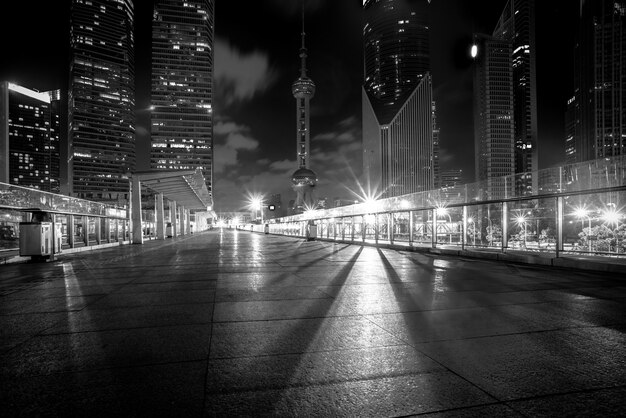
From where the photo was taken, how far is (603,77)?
133250mm

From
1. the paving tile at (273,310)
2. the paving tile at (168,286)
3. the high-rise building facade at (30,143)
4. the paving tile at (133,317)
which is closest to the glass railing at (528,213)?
the paving tile at (273,310)

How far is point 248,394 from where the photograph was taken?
226cm

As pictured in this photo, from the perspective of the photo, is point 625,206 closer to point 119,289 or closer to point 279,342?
point 279,342

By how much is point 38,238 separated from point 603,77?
171 metres

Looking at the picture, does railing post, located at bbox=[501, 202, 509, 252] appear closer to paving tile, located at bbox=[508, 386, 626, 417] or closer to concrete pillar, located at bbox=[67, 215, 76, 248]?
paving tile, located at bbox=[508, 386, 626, 417]

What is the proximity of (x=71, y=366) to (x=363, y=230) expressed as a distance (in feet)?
59.5

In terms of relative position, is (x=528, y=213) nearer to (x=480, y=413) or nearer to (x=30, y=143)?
(x=480, y=413)

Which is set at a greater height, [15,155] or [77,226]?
[15,155]

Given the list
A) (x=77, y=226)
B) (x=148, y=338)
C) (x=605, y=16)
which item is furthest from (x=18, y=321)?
(x=605, y=16)

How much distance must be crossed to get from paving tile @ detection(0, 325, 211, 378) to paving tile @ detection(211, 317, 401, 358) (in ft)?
0.63

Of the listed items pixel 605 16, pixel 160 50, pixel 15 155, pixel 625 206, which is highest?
pixel 160 50

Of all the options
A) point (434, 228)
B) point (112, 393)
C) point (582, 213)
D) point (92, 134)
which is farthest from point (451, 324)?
point (92, 134)

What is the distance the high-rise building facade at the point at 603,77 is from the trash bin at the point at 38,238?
159m

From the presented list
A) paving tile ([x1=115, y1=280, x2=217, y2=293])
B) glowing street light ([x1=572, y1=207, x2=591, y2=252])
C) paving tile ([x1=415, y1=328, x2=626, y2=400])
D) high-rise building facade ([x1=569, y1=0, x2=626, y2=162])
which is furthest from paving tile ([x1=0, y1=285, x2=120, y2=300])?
high-rise building facade ([x1=569, y1=0, x2=626, y2=162])
